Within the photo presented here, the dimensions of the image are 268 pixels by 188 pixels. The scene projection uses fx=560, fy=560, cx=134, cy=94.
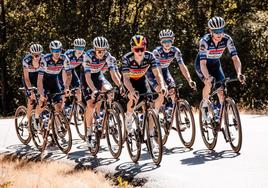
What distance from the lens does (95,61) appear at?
1107 cm

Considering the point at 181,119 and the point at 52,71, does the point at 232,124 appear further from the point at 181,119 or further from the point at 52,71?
the point at 52,71

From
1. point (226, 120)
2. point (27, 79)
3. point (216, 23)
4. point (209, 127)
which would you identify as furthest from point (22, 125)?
point (216, 23)

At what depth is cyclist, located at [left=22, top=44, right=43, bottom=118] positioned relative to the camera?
506 inches

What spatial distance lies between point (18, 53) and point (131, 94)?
79.0ft

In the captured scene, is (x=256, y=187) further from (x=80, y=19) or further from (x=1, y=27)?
(x=1, y=27)

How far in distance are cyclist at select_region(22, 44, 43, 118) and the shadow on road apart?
4443 millimetres

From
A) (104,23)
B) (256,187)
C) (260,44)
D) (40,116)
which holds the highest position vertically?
(104,23)

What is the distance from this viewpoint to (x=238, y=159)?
30.3 feet

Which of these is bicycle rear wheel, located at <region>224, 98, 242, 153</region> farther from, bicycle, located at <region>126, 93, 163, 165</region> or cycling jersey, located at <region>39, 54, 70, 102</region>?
cycling jersey, located at <region>39, 54, 70, 102</region>

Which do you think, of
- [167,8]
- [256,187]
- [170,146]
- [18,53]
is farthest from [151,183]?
[18,53]

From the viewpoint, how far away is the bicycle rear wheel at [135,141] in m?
9.44

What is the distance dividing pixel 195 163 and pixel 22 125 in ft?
18.7

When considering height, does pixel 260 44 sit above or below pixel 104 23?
below

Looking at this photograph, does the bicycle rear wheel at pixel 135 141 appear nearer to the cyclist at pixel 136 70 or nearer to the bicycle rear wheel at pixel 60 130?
the cyclist at pixel 136 70
